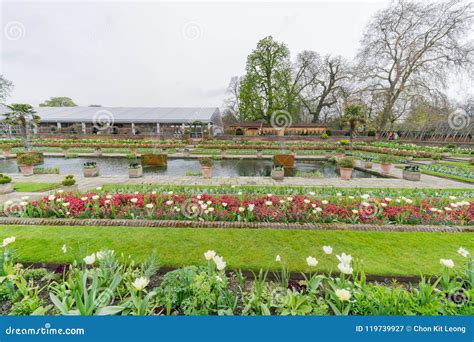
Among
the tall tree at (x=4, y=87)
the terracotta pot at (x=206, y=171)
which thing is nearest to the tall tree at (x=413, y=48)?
the terracotta pot at (x=206, y=171)

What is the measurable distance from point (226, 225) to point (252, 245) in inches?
40.1

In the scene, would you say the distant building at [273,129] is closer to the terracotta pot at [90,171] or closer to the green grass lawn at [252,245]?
the terracotta pot at [90,171]

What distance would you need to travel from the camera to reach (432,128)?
3073cm

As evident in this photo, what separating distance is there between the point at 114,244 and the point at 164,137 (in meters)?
30.7

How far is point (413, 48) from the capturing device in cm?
2530

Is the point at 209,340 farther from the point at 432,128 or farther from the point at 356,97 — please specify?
the point at 432,128

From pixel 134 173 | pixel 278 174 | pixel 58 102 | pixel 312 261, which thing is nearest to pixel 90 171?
pixel 134 173

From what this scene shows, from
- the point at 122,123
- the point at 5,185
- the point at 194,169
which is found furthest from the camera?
the point at 122,123

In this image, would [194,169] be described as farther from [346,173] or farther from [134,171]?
[346,173]

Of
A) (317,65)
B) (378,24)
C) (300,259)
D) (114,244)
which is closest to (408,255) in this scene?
(300,259)

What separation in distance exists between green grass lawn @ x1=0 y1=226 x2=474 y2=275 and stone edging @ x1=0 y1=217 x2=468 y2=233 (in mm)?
213

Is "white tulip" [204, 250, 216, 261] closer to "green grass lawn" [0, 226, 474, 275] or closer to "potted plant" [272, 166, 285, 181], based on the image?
"green grass lawn" [0, 226, 474, 275]

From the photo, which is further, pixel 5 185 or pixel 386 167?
pixel 386 167

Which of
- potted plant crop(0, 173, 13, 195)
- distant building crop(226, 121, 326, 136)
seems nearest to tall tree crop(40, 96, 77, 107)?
distant building crop(226, 121, 326, 136)
